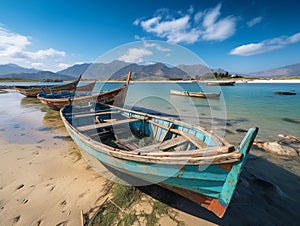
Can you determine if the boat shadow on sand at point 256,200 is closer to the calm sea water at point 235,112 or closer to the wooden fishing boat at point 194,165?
the wooden fishing boat at point 194,165

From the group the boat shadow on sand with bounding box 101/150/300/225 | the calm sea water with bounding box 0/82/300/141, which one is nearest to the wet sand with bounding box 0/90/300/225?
the boat shadow on sand with bounding box 101/150/300/225

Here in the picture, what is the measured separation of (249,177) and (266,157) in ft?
5.49

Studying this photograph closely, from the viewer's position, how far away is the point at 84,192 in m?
3.59

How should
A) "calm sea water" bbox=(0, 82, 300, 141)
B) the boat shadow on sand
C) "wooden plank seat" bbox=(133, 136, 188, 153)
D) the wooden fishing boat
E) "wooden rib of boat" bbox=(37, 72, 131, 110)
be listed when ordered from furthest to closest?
"wooden rib of boat" bbox=(37, 72, 131, 110), "calm sea water" bbox=(0, 82, 300, 141), "wooden plank seat" bbox=(133, 136, 188, 153), the boat shadow on sand, the wooden fishing boat

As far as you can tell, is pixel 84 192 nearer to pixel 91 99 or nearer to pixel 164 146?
pixel 164 146

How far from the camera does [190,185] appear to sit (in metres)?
2.43

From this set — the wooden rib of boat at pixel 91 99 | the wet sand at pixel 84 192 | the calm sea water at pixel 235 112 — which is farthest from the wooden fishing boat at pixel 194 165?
the wooden rib of boat at pixel 91 99

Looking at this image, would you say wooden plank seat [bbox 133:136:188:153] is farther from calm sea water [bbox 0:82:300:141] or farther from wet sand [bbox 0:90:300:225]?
calm sea water [bbox 0:82:300:141]

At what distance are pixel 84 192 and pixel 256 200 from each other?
3.94 m

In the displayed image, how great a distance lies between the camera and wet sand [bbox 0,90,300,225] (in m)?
2.92

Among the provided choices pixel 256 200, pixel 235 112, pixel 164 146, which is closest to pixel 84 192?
pixel 164 146

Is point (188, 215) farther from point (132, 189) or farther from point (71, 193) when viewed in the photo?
point (71, 193)

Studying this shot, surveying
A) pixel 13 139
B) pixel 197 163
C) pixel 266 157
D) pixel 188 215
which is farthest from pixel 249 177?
pixel 13 139

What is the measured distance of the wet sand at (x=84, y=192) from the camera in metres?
2.92
